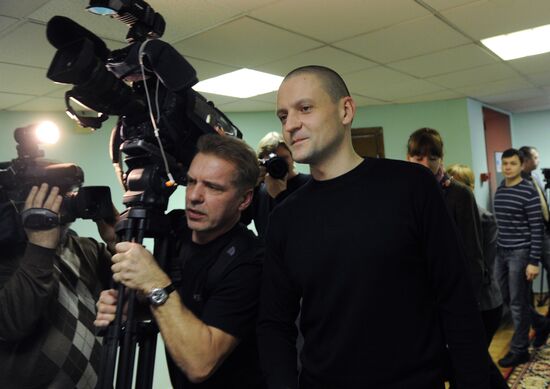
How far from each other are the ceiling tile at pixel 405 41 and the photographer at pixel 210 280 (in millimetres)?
1728

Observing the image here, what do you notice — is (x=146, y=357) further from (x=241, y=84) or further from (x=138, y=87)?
(x=241, y=84)

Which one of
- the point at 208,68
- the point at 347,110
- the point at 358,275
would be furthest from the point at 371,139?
the point at 358,275

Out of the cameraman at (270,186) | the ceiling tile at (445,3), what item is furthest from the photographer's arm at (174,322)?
the ceiling tile at (445,3)

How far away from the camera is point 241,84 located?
3467 millimetres

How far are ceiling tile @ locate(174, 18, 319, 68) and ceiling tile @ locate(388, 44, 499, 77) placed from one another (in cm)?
93

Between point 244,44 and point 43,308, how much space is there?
191 cm

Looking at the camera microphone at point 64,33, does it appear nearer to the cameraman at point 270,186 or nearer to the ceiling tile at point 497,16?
the cameraman at point 270,186

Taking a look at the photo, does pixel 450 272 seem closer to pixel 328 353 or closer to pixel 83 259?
pixel 328 353

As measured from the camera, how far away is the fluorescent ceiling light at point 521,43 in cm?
277

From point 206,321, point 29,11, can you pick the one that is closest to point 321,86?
point 206,321

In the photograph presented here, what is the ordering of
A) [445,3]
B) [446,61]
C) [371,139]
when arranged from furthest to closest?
[371,139] → [446,61] → [445,3]

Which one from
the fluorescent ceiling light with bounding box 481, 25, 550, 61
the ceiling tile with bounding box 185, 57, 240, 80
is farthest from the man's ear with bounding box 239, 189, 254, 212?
the fluorescent ceiling light with bounding box 481, 25, 550, 61

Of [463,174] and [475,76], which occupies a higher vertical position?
[475,76]

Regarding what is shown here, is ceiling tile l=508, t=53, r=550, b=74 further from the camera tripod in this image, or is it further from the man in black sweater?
the camera tripod
